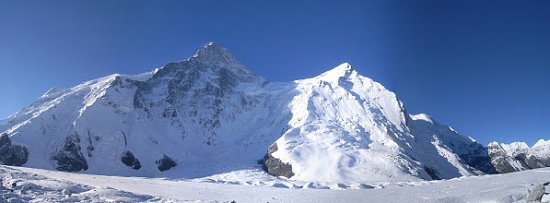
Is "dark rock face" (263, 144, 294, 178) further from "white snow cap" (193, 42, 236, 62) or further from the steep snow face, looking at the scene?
"white snow cap" (193, 42, 236, 62)

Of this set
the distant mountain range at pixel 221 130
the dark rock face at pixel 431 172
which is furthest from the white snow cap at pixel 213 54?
the dark rock face at pixel 431 172

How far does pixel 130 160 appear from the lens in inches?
4124

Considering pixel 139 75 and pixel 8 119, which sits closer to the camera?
pixel 8 119

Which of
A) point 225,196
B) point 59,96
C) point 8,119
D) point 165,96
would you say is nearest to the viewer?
point 225,196

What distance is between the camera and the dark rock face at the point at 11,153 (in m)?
93.3

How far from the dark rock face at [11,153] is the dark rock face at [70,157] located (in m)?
6.09

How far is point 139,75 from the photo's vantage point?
147 m

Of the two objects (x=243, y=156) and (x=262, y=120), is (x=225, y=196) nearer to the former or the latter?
(x=243, y=156)

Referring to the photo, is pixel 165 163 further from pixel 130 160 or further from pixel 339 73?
pixel 339 73

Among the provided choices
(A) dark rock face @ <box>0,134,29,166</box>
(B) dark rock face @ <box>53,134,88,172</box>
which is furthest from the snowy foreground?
(B) dark rock face @ <box>53,134,88,172</box>

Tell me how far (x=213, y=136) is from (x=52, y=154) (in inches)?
1685

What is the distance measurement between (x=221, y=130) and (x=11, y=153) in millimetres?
54509

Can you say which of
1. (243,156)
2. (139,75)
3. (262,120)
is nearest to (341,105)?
(262,120)

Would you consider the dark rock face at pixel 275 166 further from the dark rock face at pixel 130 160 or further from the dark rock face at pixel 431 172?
the dark rock face at pixel 431 172
